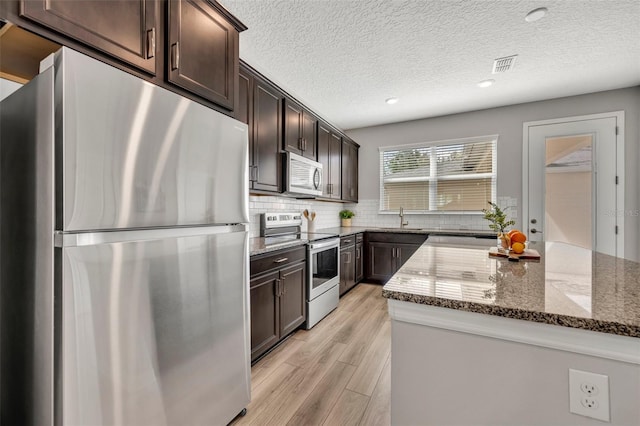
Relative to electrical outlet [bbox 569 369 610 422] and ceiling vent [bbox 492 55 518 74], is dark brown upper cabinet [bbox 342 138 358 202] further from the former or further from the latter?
electrical outlet [bbox 569 369 610 422]

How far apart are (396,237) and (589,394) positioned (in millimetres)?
3397

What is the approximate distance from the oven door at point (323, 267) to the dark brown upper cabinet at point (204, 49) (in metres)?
1.59

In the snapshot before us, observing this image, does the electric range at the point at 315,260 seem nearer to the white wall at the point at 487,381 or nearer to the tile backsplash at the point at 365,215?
the tile backsplash at the point at 365,215

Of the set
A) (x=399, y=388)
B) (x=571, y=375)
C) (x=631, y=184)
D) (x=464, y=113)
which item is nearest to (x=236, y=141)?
(x=399, y=388)

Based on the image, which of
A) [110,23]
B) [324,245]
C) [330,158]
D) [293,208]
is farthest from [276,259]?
[330,158]

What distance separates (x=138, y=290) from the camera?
1.01m

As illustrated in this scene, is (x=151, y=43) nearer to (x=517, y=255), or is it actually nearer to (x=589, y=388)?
(x=589, y=388)

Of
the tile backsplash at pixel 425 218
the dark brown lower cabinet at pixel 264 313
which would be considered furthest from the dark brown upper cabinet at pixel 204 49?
the tile backsplash at pixel 425 218

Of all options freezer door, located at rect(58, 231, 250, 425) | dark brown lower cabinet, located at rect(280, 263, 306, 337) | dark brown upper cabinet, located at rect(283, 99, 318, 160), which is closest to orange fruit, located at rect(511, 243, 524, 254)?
freezer door, located at rect(58, 231, 250, 425)

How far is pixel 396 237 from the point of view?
4.09 m

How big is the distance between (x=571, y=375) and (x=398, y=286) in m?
0.50

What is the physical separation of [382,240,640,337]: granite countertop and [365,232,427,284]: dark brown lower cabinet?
2508 millimetres

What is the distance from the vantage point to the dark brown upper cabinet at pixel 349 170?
173 inches

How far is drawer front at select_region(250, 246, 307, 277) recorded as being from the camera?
197 centimetres
